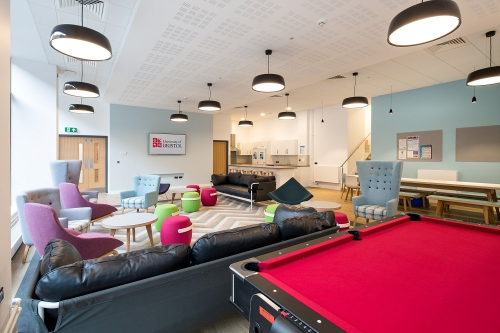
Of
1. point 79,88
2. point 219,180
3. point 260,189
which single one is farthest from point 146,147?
point 260,189

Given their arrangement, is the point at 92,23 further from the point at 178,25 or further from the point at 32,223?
the point at 32,223

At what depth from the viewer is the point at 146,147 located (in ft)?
30.2

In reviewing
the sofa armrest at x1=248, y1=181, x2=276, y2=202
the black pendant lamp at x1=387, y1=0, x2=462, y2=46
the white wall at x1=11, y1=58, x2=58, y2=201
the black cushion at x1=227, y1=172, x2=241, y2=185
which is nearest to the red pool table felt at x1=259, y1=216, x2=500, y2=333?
the black pendant lamp at x1=387, y1=0, x2=462, y2=46

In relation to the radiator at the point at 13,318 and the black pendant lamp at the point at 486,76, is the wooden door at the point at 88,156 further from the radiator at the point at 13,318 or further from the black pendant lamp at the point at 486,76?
the black pendant lamp at the point at 486,76

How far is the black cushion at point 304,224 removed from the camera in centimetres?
223

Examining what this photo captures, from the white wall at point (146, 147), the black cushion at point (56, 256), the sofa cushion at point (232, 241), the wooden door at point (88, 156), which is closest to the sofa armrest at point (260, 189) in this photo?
the sofa cushion at point (232, 241)

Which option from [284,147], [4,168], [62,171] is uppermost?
[284,147]

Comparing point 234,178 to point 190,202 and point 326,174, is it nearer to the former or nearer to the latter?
point 190,202

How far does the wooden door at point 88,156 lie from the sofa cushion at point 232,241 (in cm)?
867

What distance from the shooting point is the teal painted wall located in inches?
248

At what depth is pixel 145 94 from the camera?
7238 millimetres

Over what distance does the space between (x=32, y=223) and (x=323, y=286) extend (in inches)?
115

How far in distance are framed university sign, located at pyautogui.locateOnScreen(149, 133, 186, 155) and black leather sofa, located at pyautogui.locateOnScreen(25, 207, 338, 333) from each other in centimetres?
799

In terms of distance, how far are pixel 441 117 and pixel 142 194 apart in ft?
28.1
